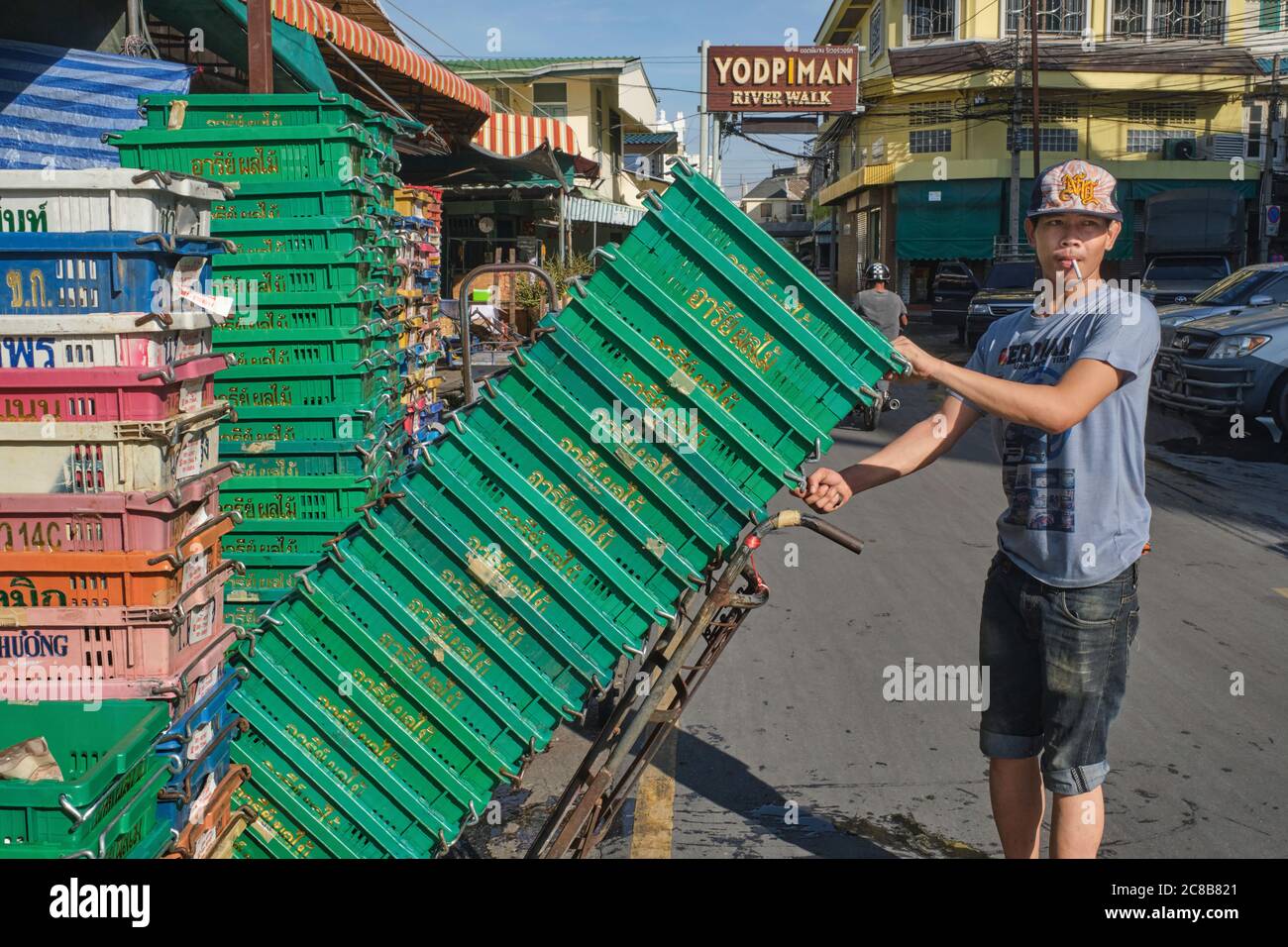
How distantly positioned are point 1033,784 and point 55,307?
10.5 feet

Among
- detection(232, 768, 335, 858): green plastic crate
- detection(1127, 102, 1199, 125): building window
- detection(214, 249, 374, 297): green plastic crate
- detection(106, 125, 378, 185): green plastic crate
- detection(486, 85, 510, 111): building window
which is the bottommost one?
detection(232, 768, 335, 858): green plastic crate

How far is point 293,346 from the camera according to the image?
571 centimetres

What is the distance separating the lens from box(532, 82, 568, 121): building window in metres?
32.3

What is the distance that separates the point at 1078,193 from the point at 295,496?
3.99 metres

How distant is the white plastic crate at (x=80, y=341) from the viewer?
3.13 metres

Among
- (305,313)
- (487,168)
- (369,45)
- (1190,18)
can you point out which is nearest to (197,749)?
(305,313)

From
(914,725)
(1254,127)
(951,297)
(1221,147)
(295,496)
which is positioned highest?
(1254,127)

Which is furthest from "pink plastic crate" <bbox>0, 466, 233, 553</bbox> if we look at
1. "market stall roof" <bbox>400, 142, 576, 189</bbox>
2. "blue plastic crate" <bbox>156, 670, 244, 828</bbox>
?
"market stall roof" <bbox>400, 142, 576, 189</bbox>

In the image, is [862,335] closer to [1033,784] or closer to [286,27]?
[1033,784]

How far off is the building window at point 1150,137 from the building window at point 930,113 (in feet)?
22.7

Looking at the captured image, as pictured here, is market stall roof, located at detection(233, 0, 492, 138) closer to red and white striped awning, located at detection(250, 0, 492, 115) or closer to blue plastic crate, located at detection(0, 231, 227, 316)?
red and white striped awning, located at detection(250, 0, 492, 115)

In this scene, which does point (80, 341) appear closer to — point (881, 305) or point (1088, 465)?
point (1088, 465)

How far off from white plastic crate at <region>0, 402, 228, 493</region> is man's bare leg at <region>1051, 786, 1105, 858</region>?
277cm

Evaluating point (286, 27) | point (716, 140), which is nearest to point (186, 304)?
point (286, 27)
